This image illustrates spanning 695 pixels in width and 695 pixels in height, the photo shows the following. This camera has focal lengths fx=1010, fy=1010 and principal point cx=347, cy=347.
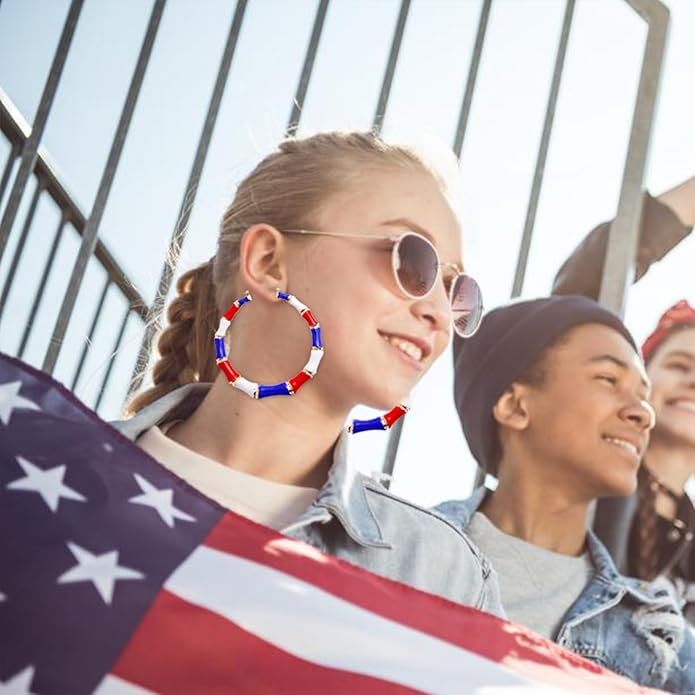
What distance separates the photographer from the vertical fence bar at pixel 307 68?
193 centimetres

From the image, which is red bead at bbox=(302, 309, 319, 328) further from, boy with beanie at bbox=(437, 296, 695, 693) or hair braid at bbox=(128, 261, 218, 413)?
boy with beanie at bbox=(437, 296, 695, 693)

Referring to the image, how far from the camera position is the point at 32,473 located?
→ 3.23 feet

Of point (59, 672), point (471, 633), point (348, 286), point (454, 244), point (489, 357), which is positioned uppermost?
point (489, 357)

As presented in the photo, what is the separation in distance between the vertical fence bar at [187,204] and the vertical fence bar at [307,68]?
139 mm

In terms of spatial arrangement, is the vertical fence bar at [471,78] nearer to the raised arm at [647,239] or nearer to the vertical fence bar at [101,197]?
the raised arm at [647,239]

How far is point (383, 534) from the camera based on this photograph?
1.33 metres

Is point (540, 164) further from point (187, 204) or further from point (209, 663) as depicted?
point (209, 663)

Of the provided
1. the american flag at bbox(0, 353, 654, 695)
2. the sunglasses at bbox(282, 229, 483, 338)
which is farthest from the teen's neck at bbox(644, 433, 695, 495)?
the american flag at bbox(0, 353, 654, 695)

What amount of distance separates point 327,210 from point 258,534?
616 mm

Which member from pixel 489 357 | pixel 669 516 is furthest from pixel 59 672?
pixel 669 516

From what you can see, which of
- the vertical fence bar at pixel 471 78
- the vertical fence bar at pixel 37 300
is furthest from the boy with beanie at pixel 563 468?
the vertical fence bar at pixel 37 300

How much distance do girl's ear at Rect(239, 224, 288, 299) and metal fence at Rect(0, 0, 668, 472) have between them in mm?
318

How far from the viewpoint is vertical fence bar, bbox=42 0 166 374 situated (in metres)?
1.77

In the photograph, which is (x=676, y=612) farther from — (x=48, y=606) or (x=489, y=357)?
(x=48, y=606)
